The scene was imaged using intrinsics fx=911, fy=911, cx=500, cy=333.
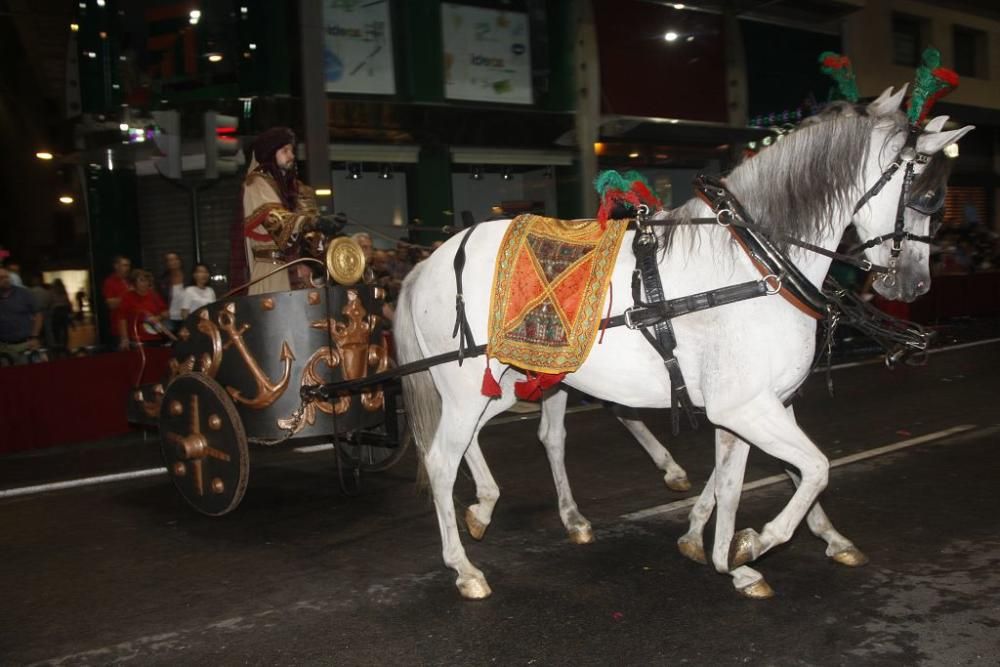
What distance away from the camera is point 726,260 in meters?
4.10

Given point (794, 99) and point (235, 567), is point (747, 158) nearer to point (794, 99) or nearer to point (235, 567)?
point (235, 567)

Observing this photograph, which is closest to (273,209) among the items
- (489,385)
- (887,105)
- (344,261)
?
(344,261)

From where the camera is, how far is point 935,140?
12.5ft

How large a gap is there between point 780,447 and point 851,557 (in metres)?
0.96

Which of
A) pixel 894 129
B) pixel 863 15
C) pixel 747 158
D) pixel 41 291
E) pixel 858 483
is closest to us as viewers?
pixel 894 129

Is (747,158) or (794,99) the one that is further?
(794,99)

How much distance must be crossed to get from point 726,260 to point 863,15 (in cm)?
2180

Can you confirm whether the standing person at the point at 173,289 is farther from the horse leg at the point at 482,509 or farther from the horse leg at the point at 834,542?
the horse leg at the point at 834,542

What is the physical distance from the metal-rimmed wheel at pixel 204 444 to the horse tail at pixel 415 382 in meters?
1.01

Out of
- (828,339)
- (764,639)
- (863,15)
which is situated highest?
(863,15)

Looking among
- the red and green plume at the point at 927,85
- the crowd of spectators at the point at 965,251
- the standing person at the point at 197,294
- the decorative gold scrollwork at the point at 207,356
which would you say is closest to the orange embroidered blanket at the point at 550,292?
the red and green plume at the point at 927,85

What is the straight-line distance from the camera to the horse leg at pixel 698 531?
4617 mm

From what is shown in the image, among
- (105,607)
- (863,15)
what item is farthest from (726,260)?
(863,15)

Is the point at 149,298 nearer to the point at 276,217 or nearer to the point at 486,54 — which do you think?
the point at 276,217
